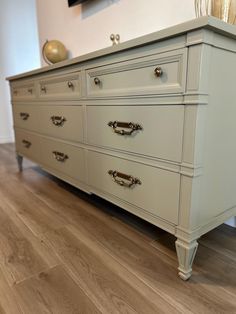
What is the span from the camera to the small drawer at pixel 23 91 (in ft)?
5.48

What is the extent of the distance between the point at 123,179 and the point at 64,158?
0.55 metres

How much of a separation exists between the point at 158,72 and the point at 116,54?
246 mm

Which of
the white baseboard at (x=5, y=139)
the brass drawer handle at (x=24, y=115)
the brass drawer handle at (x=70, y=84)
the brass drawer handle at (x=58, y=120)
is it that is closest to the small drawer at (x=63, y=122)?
the brass drawer handle at (x=58, y=120)

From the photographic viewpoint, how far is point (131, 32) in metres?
1.49

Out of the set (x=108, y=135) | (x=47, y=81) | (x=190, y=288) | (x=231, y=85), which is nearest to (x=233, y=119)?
(x=231, y=85)

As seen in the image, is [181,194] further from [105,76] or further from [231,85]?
[105,76]

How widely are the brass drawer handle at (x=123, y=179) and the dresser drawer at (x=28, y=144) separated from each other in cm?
88

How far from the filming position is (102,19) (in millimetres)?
1688

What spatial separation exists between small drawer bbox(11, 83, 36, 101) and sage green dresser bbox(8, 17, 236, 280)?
53 cm

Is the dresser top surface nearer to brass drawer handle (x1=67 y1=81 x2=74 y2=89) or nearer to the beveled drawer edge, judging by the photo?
brass drawer handle (x1=67 y1=81 x2=74 y2=89)

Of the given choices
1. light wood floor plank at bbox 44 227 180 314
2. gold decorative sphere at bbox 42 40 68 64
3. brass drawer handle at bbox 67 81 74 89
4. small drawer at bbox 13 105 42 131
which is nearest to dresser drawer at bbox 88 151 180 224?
light wood floor plank at bbox 44 227 180 314

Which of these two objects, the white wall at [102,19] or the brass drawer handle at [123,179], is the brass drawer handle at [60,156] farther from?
the white wall at [102,19]

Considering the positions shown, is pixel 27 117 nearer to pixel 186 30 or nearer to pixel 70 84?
pixel 70 84

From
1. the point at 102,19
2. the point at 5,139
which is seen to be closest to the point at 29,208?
the point at 102,19
